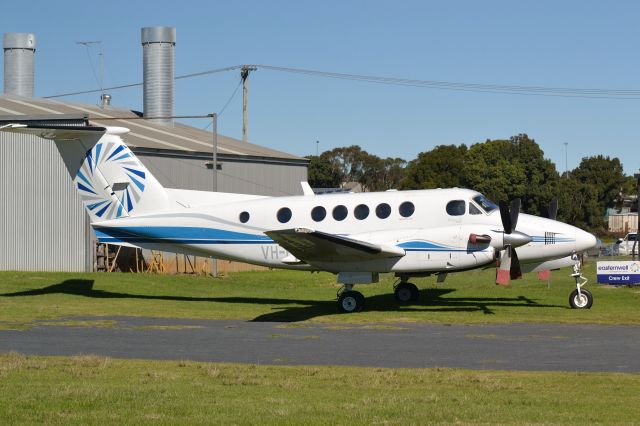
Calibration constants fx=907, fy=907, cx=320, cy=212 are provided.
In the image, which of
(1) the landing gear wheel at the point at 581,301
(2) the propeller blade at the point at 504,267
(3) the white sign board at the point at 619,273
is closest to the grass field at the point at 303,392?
(1) the landing gear wheel at the point at 581,301

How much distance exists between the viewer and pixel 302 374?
1462cm

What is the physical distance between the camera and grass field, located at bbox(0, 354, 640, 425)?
1083cm

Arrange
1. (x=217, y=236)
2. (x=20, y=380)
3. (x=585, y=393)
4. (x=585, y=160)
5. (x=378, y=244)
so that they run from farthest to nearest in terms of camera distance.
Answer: (x=585, y=160) → (x=217, y=236) → (x=378, y=244) → (x=20, y=380) → (x=585, y=393)

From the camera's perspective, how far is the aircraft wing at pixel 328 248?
2335cm

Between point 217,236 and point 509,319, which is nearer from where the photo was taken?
point 509,319

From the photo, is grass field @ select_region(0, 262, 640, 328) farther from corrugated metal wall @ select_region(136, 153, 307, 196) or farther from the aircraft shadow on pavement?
corrugated metal wall @ select_region(136, 153, 307, 196)

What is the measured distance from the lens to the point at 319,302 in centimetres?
2931

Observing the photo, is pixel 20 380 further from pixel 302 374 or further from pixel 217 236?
pixel 217 236

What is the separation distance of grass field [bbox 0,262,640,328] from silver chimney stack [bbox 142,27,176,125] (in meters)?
22.2

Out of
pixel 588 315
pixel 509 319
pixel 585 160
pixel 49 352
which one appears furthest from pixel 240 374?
pixel 585 160

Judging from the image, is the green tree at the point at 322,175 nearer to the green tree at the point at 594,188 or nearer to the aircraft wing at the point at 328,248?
the green tree at the point at 594,188

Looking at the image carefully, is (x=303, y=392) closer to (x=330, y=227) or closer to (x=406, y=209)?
(x=406, y=209)

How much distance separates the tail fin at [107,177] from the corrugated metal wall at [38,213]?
14.1 m

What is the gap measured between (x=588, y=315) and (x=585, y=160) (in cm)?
11073
